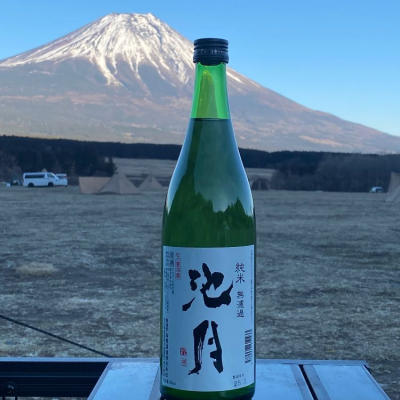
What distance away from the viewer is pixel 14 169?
173 feet

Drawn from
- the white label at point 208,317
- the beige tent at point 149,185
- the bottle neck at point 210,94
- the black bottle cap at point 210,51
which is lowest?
the beige tent at point 149,185

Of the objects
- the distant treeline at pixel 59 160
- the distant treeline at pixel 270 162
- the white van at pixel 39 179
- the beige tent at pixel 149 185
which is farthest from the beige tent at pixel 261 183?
the distant treeline at pixel 59 160

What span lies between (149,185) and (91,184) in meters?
5.76

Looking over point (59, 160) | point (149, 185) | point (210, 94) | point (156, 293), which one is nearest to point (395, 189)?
point (149, 185)

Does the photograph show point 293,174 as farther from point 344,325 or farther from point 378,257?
point 344,325

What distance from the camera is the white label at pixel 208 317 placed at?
37.5 inches

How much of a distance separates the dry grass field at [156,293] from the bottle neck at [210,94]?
9.12 feet

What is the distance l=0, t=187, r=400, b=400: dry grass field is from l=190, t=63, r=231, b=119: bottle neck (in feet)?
9.12

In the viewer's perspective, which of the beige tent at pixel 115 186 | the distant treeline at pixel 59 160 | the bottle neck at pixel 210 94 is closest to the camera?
the bottle neck at pixel 210 94

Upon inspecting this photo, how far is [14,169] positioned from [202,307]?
54.3 meters

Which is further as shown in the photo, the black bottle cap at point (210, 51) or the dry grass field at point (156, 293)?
the dry grass field at point (156, 293)

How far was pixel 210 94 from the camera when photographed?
43.0 inches

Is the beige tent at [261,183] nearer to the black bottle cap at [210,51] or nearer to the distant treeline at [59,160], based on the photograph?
the distant treeline at [59,160]

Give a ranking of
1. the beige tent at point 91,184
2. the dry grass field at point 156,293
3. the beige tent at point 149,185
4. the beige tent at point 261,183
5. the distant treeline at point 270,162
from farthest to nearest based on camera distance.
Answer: the distant treeline at point 270,162 → the beige tent at point 261,183 → the beige tent at point 149,185 → the beige tent at point 91,184 → the dry grass field at point 156,293
